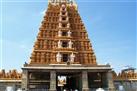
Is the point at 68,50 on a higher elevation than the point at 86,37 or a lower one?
lower

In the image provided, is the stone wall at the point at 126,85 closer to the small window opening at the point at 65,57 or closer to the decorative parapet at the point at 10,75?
the small window opening at the point at 65,57

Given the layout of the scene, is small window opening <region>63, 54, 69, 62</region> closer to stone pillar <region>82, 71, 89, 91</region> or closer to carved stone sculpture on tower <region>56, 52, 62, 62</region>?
carved stone sculpture on tower <region>56, 52, 62, 62</region>

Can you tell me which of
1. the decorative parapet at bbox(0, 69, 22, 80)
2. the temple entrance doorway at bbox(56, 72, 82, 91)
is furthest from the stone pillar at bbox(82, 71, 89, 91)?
the decorative parapet at bbox(0, 69, 22, 80)

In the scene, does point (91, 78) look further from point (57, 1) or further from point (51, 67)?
point (57, 1)

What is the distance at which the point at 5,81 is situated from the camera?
37688 millimetres

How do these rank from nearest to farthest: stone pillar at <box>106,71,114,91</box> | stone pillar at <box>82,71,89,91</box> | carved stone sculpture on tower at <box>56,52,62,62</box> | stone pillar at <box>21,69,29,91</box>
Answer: stone pillar at <box>21,69,29,91</box> < stone pillar at <box>82,71,89,91</box> < stone pillar at <box>106,71,114,91</box> < carved stone sculpture on tower at <box>56,52,62,62</box>

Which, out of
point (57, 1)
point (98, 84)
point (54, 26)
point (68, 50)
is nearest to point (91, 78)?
point (98, 84)

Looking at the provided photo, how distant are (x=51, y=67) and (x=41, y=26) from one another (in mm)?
12234

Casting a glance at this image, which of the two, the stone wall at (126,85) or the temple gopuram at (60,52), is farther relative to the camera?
the stone wall at (126,85)

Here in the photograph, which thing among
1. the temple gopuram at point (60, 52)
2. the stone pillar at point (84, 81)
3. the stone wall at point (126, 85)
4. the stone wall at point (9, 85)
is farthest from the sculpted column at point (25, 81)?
the stone wall at point (126, 85)

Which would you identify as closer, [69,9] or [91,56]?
[91,56]

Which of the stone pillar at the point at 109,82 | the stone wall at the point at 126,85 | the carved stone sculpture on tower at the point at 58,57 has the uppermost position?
the carved stone sculpture on tower at the point at 58,57

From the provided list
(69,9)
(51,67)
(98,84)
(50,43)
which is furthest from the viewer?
(69,9)

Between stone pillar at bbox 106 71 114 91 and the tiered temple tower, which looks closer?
stone pillar at bbox 106 71 114 91
